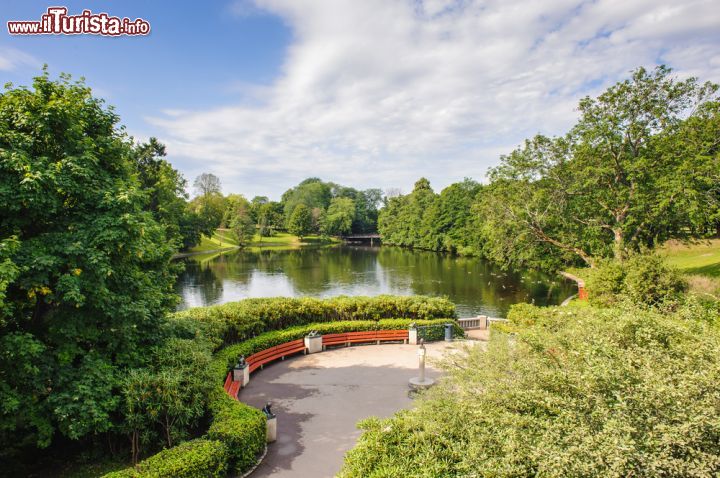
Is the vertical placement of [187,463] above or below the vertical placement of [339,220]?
below

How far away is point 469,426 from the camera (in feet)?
21.4

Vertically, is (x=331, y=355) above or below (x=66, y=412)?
below

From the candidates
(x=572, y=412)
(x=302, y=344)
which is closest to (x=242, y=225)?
(x=302, y=344)

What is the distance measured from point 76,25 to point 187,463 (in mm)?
12070

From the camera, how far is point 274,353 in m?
15.9

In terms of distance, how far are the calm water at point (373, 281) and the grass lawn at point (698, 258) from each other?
8.51m

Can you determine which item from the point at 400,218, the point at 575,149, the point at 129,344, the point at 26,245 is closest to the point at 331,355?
the point at 129,344

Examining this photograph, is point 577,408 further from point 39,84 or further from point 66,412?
point 39,84

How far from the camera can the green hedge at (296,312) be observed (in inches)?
614

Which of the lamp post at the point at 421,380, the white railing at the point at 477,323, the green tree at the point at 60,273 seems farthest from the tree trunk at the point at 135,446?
the white railing at the point at 477,323

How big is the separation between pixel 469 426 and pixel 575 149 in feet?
72.8

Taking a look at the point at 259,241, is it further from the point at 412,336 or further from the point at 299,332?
the point at 412,336

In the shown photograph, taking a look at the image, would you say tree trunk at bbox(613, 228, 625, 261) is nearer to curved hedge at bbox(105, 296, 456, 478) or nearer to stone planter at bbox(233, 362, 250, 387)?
curved hedge at bbox(105, 296, 456, 478)

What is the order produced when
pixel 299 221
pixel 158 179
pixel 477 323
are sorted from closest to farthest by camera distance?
pixel 477 323 → pixel 158 179 → pixel 299 221
